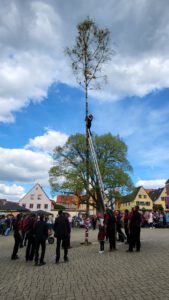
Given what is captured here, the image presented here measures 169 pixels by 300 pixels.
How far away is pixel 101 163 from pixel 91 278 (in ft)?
126

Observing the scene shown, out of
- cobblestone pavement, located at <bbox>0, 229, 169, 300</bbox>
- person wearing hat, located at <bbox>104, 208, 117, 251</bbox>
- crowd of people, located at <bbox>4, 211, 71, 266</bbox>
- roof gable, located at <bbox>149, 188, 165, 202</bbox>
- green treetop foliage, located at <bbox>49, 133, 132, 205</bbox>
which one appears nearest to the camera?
cobblestone pavement, located at <bbox>0, 229, 169, 300</bbox>

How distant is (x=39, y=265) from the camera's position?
1094cm

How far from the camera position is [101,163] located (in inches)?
1841

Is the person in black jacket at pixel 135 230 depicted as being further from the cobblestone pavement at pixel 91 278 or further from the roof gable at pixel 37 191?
the roof gable at pixel 37 191

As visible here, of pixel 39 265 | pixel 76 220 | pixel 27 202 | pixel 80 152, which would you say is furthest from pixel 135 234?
pixel 27 202

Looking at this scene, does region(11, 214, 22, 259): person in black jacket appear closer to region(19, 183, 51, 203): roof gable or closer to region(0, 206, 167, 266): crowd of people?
region(0, 206, 167, 266): crowd of people

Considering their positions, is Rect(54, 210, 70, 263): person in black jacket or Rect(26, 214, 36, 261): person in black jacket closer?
Rect(54, 210, 70, 263): person in black jacket

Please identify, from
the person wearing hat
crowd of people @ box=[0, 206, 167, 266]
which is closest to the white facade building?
crowd of people @ box=[0, 206, 167, 266]

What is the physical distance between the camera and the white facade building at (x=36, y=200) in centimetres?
8981

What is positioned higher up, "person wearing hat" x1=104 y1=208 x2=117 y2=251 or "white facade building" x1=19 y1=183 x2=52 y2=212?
"white facade building" x1=19 y1=183 x2=52 y2=212

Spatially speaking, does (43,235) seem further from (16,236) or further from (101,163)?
(101,163)

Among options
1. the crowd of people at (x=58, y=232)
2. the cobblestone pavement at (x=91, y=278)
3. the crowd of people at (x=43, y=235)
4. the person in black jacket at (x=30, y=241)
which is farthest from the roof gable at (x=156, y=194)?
the crowd of people at (x=43, y=235)

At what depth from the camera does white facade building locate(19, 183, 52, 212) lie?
8981cm

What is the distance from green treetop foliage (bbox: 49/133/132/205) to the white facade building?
143ft
